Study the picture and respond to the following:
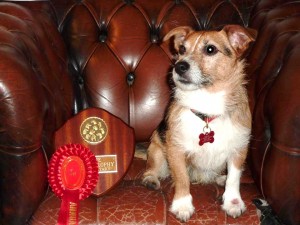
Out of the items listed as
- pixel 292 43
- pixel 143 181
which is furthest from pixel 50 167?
pixel 292 43

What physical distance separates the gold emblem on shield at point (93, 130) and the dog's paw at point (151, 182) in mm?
294

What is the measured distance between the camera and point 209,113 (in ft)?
6.29

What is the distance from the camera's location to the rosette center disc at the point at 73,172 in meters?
1.68

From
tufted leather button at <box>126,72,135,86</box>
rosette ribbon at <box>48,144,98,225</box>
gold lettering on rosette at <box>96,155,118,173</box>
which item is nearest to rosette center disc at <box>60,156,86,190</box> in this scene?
rosette ribbon at <box>48,144,98,225</box>

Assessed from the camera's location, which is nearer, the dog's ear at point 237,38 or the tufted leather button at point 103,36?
the dog's ear at point 237,38

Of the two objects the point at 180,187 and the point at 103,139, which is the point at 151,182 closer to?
the point at 180,187

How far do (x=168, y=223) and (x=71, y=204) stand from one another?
41 cm

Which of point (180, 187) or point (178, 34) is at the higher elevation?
point (178, 34)

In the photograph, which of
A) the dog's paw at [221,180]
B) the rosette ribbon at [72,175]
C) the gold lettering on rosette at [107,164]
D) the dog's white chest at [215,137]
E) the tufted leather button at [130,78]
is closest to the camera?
the rosette ribbon at [72,175]

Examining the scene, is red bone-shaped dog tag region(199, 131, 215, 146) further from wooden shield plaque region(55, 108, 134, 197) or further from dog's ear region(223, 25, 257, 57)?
dog's ear region(223, 25, 257, 57)

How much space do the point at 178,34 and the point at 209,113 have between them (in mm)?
508

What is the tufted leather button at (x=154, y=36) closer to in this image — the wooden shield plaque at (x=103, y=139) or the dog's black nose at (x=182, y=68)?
the dog's black nose at (x=182, y=68)

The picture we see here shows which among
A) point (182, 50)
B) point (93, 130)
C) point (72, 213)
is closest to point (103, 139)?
point (93, 130)

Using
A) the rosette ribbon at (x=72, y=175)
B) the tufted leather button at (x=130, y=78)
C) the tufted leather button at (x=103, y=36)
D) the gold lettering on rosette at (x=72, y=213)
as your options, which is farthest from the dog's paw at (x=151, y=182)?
the tufted leather button at (x=103, y=36)
